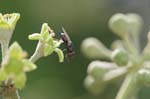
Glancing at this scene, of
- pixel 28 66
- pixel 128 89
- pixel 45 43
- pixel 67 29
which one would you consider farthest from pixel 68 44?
pixel 67 29

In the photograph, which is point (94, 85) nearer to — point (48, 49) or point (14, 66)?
point (48, 49)

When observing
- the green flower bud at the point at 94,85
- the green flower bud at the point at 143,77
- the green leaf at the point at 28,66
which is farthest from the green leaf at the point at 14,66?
the green flower bud at the point at 94,85

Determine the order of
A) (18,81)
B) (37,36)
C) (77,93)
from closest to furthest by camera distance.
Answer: (18,81) < (37,36) < (77,93)

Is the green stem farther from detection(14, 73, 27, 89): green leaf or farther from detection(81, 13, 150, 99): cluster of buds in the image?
detection(81, 13, 150, 99): cluster of buds

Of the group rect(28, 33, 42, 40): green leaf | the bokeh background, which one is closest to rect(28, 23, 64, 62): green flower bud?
rect(28, 33, 42, 40): green leaf

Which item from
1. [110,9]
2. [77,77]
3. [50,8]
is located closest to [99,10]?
[110,9]

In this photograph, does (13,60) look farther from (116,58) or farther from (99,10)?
(99,10)
